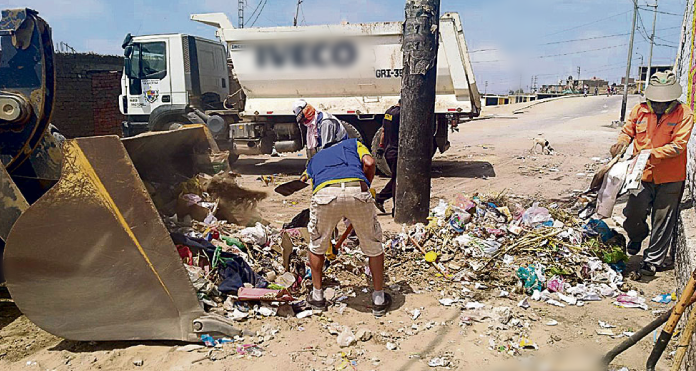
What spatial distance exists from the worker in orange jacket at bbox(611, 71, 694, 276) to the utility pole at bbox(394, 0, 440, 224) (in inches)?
72.2

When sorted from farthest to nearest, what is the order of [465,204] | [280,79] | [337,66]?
1. [280,79]
2. [337,66]
3. [465,204]

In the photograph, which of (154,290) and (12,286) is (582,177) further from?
(12,286)

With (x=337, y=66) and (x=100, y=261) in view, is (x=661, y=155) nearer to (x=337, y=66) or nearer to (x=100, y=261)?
(x=100, y=261)

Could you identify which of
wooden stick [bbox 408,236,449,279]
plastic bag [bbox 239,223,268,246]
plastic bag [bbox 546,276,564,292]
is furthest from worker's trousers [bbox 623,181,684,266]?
plastic bag [bbox 239,223,268,246]

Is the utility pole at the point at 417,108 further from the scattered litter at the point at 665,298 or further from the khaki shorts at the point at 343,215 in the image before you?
the scattered litter at the point at 665,298

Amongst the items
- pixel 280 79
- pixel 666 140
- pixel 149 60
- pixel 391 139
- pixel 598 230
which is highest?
pixel 149 60

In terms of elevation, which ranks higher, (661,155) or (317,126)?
(317,126)

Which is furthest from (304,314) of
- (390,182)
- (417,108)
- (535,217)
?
(390,182)

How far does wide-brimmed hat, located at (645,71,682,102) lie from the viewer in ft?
13.3

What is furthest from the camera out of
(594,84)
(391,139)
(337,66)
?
(594,84)

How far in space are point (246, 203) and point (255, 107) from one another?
4.57 m

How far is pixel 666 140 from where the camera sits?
13.5 feet

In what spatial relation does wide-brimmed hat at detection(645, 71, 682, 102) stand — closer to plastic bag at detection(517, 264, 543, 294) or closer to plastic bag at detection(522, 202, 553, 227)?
plastic bag at detection(522, 202, 553, 227)

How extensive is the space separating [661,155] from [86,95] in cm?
1156
